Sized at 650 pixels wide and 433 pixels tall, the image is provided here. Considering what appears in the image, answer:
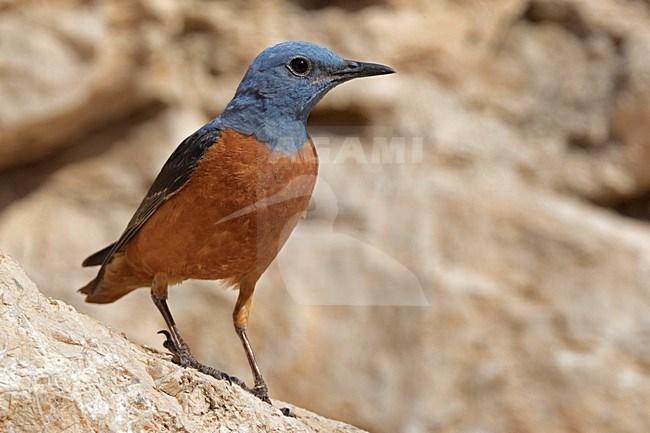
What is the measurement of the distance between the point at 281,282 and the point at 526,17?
3.11 metres

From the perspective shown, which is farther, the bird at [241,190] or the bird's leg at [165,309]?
the bird's leg at [165,309]

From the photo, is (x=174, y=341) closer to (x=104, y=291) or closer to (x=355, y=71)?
A: (x=104, y=291)

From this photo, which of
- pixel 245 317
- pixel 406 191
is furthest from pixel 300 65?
pixel 406 191

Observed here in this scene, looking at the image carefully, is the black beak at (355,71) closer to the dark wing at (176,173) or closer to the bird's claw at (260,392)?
the dark wing at (176,173)

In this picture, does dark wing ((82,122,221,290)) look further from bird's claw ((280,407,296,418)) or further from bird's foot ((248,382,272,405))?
bird's claw ((280,407,296,418))

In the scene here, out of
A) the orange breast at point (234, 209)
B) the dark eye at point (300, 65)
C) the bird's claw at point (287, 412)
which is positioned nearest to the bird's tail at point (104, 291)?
the orange breast at point (234, 209)

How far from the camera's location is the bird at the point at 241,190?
4539 mm

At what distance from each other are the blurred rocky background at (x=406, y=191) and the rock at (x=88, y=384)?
3.87 metres

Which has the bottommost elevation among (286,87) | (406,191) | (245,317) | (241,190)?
(406,191)

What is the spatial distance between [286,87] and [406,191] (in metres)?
3.46

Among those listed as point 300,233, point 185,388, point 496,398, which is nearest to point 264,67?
point 185,388

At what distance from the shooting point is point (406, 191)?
820 cm

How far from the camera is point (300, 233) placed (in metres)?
8.10

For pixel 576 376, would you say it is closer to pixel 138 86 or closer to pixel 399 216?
pixel 399 216
